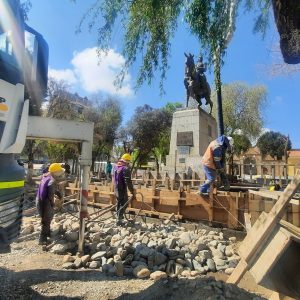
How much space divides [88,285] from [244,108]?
32.5 m

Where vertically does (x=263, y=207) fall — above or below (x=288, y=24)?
below

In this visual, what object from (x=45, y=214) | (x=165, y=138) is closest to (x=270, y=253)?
(x=45, y=214)

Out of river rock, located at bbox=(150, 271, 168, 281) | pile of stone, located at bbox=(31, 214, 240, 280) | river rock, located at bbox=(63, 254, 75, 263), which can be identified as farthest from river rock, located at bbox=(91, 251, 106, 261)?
river rock, located at bbox=(150, 271, 168, 281)

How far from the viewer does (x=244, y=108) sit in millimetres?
35250

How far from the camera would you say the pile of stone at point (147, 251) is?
5832 millimetres

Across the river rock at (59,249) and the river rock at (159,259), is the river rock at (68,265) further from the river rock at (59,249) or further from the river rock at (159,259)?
the river rock at (159,259)

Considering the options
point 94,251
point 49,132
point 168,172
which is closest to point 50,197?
point 94,251

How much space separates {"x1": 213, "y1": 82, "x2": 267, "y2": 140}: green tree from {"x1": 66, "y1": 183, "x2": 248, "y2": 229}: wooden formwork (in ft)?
89.2

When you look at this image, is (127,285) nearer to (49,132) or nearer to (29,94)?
(49,132)

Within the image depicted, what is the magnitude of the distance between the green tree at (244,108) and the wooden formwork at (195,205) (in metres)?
27.2

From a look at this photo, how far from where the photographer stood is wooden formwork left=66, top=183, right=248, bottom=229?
7770 millimetres

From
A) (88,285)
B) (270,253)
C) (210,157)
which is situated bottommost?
(88,285)

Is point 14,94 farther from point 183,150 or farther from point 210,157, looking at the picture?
point 183,150

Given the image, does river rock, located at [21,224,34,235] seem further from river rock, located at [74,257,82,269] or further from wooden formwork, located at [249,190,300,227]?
wooden formwork, located at [249,190,300,227]
